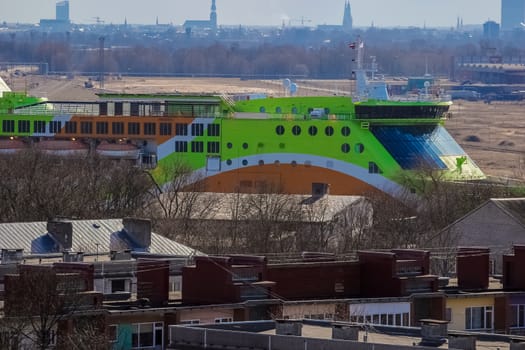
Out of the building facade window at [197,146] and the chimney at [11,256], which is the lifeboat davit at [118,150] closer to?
the building facade window at [197,146]

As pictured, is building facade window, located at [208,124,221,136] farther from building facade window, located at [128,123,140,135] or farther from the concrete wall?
the concrete wall

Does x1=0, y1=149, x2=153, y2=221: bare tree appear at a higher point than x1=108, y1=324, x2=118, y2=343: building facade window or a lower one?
higher

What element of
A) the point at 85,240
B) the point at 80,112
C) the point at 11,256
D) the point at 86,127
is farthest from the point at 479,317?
the point at 80,112

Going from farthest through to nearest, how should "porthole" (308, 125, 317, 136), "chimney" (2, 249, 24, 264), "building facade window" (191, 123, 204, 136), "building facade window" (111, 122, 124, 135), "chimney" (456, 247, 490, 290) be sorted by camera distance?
"building facade window" (111, 122, 124, 135)
"building facade window" (191, 123, 204, 136)
"porthole" (308, 125, 317, 136)
"chimney" (2, 249, 24, 264)
"chimney" (456, 247, 490, 290)

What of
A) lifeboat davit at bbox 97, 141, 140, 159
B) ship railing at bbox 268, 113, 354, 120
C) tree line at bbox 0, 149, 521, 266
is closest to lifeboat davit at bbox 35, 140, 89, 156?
lifeboat davit at bbox 97, 141, 140, 159

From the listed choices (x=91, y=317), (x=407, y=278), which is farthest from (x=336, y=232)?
(x=91, y=317)

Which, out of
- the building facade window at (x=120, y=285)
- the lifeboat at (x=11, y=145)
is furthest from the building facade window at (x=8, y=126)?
the building facade window at (x=120, y=285)

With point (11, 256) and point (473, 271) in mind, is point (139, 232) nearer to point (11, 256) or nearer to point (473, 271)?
point (11, 256)
